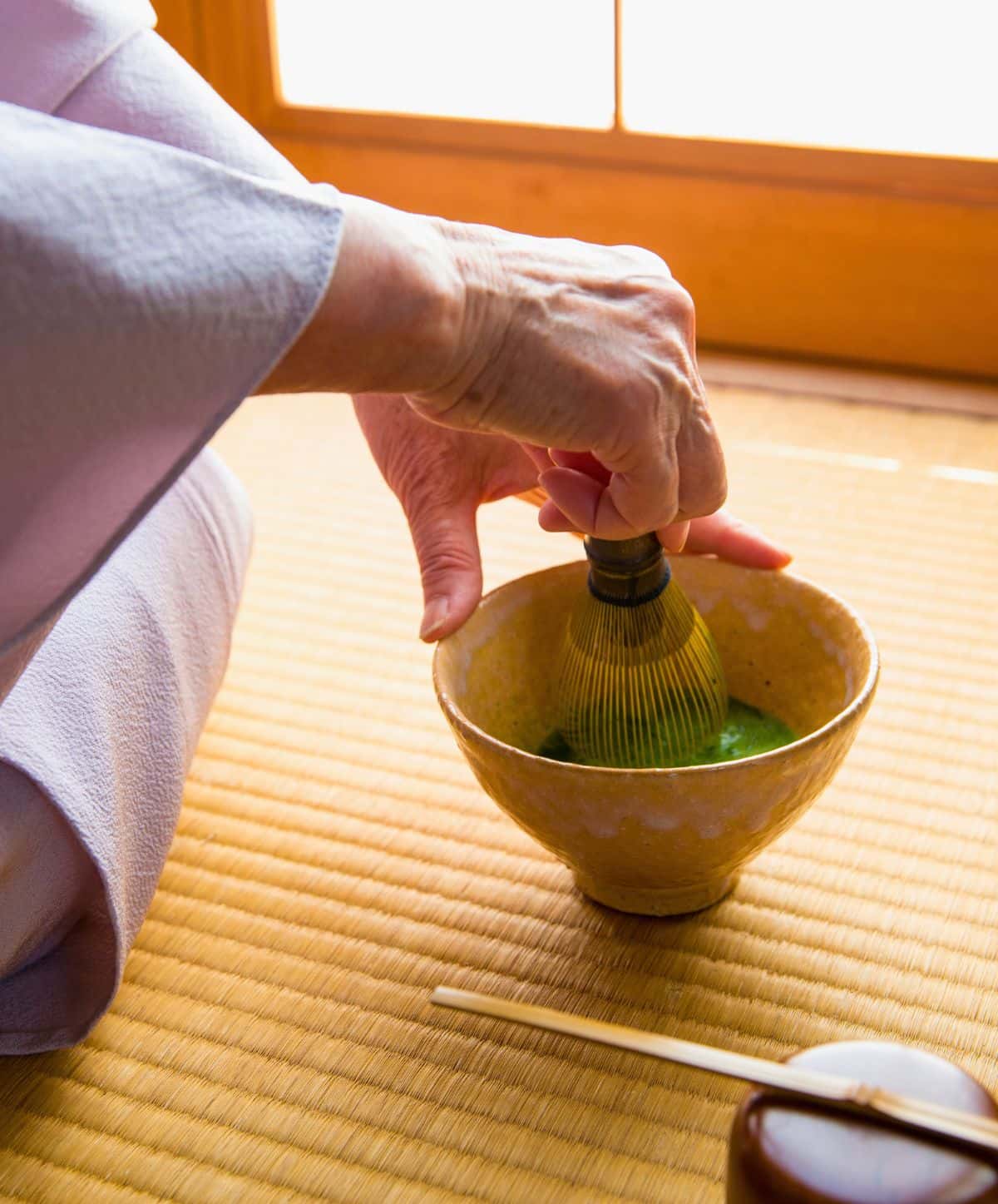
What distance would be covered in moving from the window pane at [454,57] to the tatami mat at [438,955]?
3.16 feet

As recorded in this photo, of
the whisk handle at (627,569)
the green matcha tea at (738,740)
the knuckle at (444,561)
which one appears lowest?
the green matcha tea at (738,740)

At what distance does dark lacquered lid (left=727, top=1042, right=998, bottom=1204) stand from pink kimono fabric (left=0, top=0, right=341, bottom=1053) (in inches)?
14.5

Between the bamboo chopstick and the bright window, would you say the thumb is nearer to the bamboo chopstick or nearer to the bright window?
the bamboo chopstick

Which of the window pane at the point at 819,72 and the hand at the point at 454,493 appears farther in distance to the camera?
the window pane at the point at 819,72

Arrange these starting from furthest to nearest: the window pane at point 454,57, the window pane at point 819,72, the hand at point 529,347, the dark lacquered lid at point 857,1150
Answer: the window pane at point 454,57 < the window pane at point 819,72 < the hand at point 529,347 < the dark lacquered lid at point 857,1150

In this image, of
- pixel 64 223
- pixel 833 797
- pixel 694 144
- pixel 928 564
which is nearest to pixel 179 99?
pixel 64 223

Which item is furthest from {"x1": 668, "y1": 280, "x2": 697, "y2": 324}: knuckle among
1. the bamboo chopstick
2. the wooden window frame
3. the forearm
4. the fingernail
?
the wooden window frame

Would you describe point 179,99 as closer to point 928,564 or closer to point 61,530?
point 61,530

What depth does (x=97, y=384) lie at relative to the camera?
0.56 meters

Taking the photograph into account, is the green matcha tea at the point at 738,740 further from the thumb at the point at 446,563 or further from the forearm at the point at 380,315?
the forearm at the point at 380,315

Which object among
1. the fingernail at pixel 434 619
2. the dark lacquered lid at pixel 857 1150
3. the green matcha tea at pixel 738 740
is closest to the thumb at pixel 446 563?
the fingernail at pixel 434 619

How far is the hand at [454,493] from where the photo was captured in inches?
36.0

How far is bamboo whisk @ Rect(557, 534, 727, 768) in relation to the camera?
863 millimetres

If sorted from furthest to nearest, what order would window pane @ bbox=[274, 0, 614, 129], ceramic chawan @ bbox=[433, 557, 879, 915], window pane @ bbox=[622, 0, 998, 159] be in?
window pane @ bbox=[274, 0, 614, 129] → window pane @ bbox=[622, 0, 998, 159] → ceramic chawan @ bbox=[433, 557, 879, 915]
